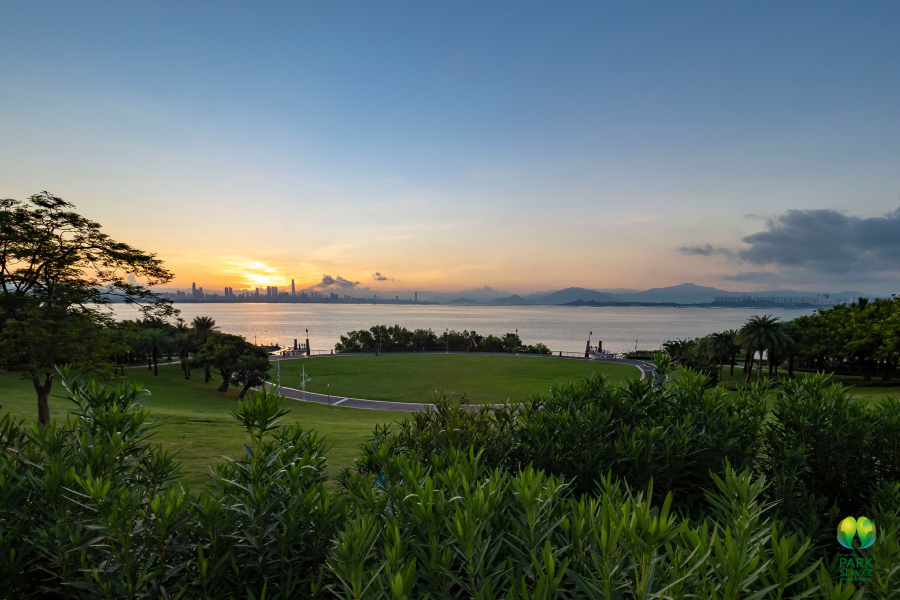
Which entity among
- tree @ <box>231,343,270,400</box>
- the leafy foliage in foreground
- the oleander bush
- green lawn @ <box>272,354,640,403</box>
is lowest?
green lawn @ <box>272,354,640,403</box>

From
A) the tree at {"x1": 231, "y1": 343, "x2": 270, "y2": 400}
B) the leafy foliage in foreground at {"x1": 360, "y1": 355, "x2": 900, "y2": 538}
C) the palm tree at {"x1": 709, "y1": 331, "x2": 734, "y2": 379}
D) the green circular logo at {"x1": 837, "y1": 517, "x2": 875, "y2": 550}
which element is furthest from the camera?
the palm tree at {"x1": 709, "y1": 331, "x2": 734, "y2": 379}

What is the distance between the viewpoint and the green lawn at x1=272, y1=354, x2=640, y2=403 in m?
44.8

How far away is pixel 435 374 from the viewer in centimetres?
5575

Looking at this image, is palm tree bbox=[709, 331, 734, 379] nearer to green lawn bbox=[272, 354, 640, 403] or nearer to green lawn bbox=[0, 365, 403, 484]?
green lawn bbox=[272, 354, 640, 403]

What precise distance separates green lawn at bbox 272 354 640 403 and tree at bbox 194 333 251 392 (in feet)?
30.9

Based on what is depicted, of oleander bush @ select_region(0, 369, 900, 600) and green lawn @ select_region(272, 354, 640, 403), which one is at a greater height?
oleander bush @ select_region(0, 369, 900, 600)

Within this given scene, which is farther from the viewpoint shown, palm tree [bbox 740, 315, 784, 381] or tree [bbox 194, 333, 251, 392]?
palm tree [bbox 740, 315, 784, 381]

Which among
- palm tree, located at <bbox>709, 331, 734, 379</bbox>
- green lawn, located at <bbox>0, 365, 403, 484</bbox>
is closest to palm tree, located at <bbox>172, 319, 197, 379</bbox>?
green lawn, located at <bbox>0, 365, 403, 484</bbox>

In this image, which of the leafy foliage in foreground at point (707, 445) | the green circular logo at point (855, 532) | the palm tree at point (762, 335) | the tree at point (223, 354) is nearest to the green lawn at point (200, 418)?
the tree at point (223, 354)

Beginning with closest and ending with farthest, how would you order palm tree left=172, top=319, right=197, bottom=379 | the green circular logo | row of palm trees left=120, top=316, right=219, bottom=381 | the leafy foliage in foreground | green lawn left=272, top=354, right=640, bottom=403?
the green circular logo
the leafy foliage in foreground
green lawn left=272, top=354, right=640, bottom=403
row of palm trees left=120, top=316, right=219, bottom=381
palm tree left=172, top=319, right=197, bottom=379

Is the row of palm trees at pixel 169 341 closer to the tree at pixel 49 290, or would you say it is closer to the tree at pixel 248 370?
the tree at pixel 248 370

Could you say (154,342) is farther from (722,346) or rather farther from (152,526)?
(722,346)

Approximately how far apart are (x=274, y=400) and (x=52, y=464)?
53.8 inches

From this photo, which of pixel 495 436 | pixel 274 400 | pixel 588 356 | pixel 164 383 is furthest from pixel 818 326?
pixel 164 383
